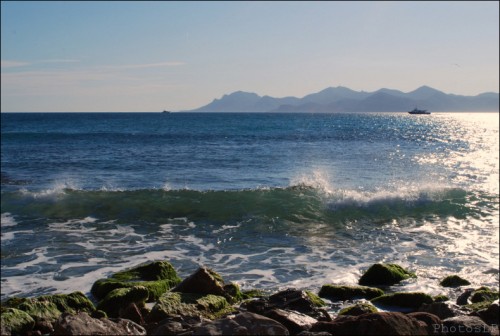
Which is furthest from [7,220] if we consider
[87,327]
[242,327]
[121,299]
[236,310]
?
[242,327]

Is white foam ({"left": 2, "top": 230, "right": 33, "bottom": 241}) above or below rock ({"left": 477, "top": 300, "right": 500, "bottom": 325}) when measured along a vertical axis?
below

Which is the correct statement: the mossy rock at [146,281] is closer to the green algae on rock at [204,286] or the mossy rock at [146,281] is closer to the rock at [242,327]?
the green algae on rock at [204,286]

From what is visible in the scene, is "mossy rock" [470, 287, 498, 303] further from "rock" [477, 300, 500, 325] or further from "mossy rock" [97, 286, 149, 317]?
"mossy rock" [97, 286, 149, 317]

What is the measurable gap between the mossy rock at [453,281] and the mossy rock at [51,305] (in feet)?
21.9

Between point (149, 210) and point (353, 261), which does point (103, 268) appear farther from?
point (149, 210)

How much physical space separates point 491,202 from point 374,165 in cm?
1320

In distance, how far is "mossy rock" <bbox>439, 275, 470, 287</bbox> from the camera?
1045 cm

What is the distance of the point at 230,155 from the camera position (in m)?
39.1

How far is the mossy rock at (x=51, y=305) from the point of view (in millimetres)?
7555

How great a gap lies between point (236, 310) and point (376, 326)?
7.97 ft

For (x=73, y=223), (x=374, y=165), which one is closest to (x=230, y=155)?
(x=374, y=165)

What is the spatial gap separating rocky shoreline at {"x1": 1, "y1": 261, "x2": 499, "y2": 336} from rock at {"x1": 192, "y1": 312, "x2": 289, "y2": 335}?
10 millimetres

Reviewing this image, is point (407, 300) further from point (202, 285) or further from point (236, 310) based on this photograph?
point (202, 285)

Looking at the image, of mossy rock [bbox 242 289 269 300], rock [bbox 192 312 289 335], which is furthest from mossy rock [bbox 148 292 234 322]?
rock [bbox 192 312 289 335]
